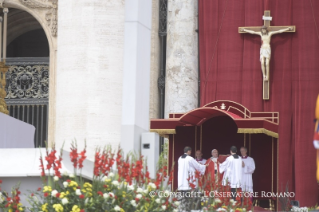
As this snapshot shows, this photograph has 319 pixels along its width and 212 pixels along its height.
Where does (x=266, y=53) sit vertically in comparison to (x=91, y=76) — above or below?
above

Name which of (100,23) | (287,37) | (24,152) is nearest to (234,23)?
(287,37)

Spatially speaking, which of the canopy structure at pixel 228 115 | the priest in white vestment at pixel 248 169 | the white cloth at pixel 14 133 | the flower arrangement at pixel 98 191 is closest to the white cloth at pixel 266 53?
the canopy structure at pixel 228 115

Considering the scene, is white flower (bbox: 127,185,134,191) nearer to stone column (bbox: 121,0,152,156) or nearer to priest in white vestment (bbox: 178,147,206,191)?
stone column (bbox: 121,0,152,156)

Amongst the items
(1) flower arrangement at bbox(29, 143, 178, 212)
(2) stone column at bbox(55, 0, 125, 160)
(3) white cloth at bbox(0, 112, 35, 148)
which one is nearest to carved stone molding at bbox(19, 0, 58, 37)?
(2) stone column at bbox(55, 0, 125, 160)

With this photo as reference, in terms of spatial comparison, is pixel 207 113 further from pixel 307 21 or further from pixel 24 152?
pixel 24 152

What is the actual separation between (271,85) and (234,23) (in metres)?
1.72

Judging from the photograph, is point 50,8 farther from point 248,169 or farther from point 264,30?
point 248,169

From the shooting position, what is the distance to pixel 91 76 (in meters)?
18.6

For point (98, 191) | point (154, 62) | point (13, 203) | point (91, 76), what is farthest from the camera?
point (154, 62)

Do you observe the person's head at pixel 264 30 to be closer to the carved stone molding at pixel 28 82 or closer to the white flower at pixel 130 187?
the carved stone molding at pixel 28 82

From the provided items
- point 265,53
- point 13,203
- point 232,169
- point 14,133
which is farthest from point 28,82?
point 13,203

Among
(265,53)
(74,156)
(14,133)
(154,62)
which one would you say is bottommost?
(74,156)

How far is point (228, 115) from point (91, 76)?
3.96 m

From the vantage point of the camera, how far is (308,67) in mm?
18500
